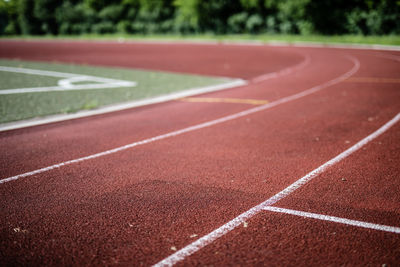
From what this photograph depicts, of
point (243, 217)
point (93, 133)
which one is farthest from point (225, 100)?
point (243, 217)

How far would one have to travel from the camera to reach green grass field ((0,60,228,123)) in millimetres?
8953

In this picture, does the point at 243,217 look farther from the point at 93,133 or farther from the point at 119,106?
the point at 119,106

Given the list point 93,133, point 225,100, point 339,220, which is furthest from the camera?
point 225,100

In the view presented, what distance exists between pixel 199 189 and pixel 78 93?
7.82 metres

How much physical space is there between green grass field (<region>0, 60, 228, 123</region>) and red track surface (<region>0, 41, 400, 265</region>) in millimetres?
1283

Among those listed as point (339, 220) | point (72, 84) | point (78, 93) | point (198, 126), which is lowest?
point (339, 220)

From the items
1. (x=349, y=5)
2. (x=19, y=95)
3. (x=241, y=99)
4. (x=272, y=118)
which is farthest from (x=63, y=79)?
(x=349, y=5)

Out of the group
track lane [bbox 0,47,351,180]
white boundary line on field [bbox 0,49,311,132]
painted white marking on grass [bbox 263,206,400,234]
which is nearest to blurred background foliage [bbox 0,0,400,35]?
white boundary line on field [bbox 0,49,311,132]

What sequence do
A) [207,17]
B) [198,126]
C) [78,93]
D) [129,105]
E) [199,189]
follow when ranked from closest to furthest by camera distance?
[199,189] → [198,126] → [129,105] → [78,93] → [207,17]

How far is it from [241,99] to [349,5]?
3677cm

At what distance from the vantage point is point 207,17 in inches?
2050

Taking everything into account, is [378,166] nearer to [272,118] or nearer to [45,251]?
[272,118]

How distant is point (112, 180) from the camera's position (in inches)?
196

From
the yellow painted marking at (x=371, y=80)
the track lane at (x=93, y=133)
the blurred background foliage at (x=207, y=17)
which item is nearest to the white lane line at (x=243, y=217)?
the track lane at (x=93, y=133)
